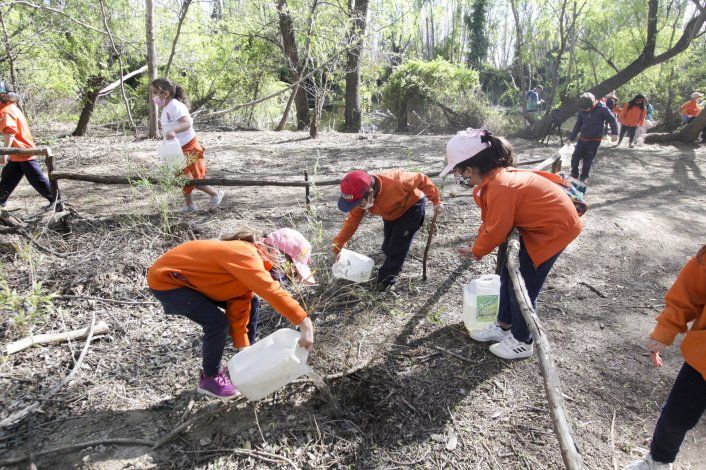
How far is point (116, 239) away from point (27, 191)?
2.98 metres

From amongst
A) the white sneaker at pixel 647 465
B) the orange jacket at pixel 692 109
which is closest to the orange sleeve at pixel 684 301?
the white sneaker at pixel 647 465

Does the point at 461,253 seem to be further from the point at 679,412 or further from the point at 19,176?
the point at 19,176

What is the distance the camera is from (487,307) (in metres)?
2.97

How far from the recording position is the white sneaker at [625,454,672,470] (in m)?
2.00

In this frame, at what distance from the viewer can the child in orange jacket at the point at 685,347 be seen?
1.73 meters

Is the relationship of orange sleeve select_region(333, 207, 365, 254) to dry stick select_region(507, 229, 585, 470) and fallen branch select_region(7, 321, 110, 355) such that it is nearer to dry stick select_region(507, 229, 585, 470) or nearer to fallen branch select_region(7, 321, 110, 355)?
dry stick select_region(507, 229, 585, 470)

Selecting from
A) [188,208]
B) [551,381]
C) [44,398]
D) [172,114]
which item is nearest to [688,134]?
[188,208]

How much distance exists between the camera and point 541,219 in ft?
8.04

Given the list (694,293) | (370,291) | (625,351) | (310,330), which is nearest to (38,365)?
(310,330)

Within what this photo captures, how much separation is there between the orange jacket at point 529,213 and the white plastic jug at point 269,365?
1166 millimetres

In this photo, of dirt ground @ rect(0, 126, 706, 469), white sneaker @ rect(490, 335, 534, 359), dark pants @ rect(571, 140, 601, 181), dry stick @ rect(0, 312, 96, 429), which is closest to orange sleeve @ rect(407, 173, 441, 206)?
dirt ground @ rect(0, 126, 706, 469)

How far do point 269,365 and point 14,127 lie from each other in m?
4.67

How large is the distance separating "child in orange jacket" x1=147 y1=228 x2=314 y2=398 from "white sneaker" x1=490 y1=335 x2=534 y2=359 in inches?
53.4

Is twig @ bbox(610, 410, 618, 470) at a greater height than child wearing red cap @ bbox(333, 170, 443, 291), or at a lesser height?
lesser
